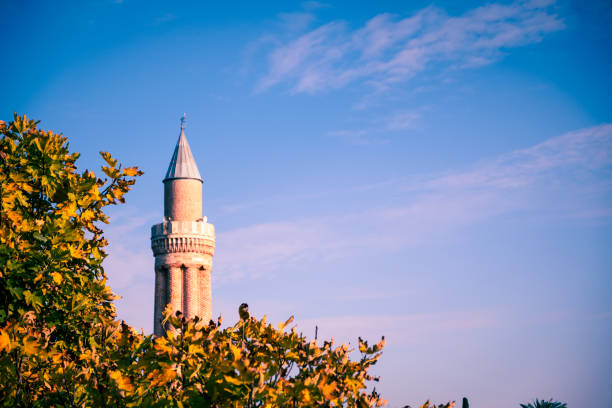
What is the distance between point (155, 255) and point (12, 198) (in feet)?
117

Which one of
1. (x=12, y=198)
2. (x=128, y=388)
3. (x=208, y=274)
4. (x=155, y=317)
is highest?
(x=208, y=274)

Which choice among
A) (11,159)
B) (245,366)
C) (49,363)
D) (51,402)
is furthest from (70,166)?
(245,366)

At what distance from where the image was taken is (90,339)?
7.72m

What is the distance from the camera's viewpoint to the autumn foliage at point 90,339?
202 inches

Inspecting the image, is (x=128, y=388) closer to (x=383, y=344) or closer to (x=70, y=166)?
(x=383, y=344)

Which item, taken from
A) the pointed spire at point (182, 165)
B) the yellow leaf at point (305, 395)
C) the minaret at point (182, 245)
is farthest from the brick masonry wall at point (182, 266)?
the yellow leaf at point (305, 395)

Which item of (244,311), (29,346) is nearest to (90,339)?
(29,346)

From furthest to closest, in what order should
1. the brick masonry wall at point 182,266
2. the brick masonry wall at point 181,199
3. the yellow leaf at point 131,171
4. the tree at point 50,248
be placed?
the brick masonry wall at point 181,199
the brick masonry wall at point 182,266
the yellow leaf at point 131,171
the tree at point 50,248

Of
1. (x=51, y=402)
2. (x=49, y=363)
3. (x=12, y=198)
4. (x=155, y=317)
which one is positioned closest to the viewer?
(x=51, y=402)

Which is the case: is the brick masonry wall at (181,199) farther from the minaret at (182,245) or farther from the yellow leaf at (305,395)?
the yellow leaf at (305,395)

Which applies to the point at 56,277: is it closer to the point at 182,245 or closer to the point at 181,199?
the point at 182,245

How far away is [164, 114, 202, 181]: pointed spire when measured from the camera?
42094 mm

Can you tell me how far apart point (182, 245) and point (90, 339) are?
3430 centimetres

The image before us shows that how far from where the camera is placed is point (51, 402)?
21.3ft
